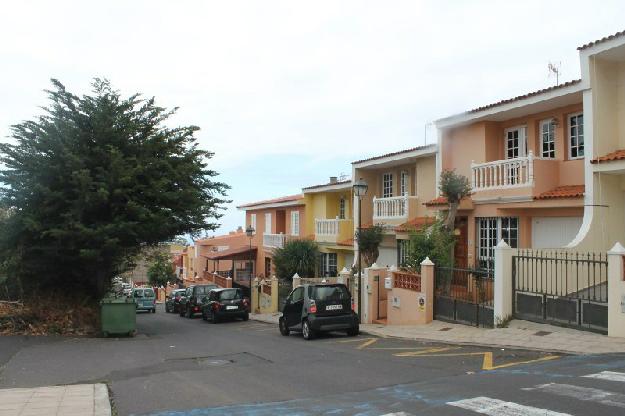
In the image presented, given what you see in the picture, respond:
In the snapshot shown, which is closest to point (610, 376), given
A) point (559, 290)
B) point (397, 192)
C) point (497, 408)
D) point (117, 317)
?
point (497, 408)

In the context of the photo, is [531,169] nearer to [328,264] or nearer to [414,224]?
[414,224]

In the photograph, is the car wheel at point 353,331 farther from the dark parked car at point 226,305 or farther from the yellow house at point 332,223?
the yellow house at point 332,223

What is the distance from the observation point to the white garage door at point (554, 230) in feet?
56.0

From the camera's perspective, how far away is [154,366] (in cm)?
1184

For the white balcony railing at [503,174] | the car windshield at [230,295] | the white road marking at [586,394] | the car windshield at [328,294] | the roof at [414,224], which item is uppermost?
the white balcony railing at [503,174]

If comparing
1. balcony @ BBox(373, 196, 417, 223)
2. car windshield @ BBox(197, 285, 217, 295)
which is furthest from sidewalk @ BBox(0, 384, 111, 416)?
car windshield @ BBox(197, 285, 217, 295)

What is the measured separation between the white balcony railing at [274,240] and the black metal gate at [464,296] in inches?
731

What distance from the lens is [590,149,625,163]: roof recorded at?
14.8 meters

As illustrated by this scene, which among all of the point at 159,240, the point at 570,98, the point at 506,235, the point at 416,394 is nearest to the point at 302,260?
the point at 159,240

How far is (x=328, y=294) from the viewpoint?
16.6 m

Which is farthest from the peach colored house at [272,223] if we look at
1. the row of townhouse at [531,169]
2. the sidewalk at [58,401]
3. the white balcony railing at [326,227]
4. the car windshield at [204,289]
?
the sidewalk at [58,401]

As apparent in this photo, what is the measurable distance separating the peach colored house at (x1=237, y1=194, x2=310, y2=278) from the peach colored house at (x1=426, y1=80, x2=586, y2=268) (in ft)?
51.3

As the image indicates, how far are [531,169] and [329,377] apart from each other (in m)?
10.4

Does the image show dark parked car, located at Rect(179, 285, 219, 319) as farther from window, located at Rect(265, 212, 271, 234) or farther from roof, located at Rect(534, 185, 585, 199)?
roof, located at Rect(534, 185, 585, 199)
